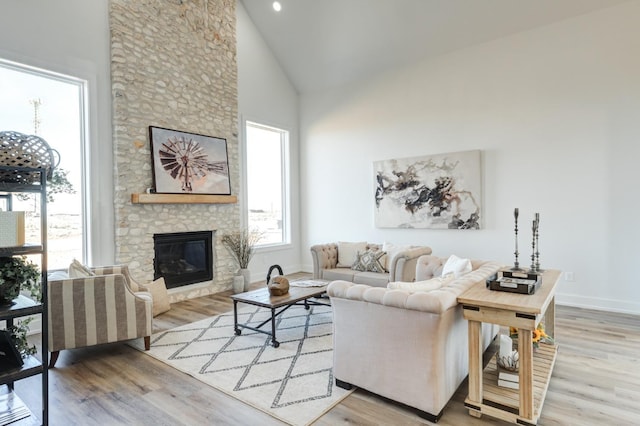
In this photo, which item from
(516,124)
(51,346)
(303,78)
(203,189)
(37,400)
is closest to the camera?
(37,400)

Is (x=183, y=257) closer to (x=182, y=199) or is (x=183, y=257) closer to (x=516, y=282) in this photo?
(x=182, y=199)

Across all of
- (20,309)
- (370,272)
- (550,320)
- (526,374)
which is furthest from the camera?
(370,272)

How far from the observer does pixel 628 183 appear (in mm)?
4473

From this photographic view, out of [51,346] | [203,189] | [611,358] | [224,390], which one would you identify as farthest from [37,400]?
[611,358]

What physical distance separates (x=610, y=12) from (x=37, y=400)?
7199 mm

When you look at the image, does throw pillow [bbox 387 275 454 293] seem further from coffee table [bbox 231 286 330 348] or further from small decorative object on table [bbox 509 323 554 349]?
coffee table [bbox 231 286 330 348]

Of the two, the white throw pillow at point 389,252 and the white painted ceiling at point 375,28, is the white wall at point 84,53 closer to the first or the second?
the white painted ceiling at point 375,28

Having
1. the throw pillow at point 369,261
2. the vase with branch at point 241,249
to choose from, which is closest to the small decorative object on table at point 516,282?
the throw pillow at point 369,261

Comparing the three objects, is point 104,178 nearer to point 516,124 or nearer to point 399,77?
point 399,77

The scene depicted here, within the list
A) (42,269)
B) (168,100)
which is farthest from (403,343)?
(168,100)

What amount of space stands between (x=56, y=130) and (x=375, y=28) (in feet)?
15.8

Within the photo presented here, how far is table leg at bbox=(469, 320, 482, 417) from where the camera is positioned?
231 cm

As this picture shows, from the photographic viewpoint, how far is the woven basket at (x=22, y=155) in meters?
1.92

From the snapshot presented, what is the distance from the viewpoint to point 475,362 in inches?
91.0
